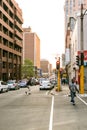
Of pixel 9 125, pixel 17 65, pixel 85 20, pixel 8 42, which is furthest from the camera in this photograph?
pixel 17 65

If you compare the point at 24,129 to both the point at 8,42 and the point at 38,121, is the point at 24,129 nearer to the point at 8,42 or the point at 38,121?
the point at 38,121

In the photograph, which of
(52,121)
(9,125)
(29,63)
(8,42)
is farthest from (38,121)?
(29,63)

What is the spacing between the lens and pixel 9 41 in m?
97.4

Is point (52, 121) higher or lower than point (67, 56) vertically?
lower

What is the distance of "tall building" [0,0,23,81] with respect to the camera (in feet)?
284

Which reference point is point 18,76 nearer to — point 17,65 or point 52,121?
point 17,65

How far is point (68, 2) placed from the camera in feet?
503

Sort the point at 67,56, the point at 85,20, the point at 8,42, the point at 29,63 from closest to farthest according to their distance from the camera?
the point at 85,20
the point at 8,42
the point at 67,56
the point at 29,63

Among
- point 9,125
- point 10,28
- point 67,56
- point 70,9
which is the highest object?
point 70,9

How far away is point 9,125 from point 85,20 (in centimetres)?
4594

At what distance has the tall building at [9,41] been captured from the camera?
86500mm

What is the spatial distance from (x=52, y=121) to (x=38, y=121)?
0.54 metres

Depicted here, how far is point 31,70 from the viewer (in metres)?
154

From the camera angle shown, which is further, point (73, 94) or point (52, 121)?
point (73, 94)
